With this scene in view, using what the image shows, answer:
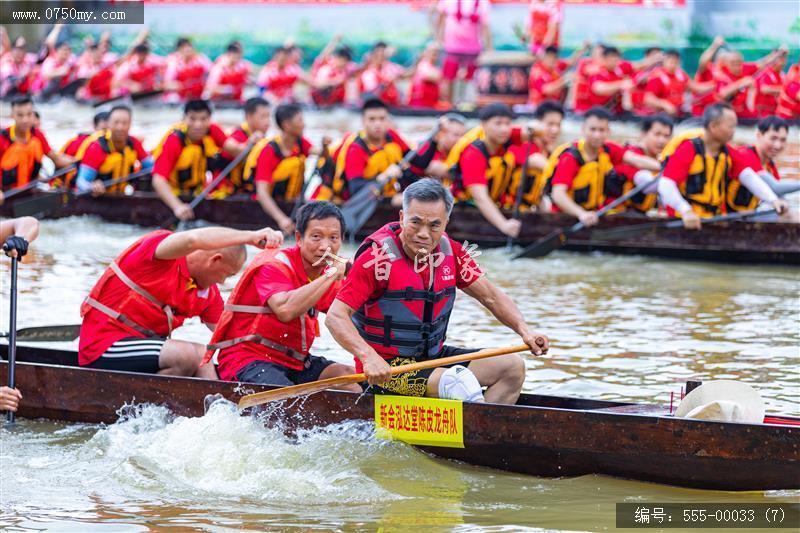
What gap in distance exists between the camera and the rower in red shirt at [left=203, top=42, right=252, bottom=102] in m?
23.7

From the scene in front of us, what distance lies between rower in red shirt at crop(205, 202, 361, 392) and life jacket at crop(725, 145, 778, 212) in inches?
203

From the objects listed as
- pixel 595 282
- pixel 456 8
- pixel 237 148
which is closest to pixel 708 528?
pixel 595 282

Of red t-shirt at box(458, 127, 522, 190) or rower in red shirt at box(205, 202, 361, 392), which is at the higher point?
red t-shirt at box(458, 127, 522, 190)

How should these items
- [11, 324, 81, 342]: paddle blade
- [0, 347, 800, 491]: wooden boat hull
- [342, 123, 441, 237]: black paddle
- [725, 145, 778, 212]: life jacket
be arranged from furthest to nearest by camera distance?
[342, 123, 441, 237]: black paddle → [725, 145, 778, 212]: life jacket → [11, 324, 81, 342]: paddle blade → [0, 347, 800, 491]: wooden boat hull

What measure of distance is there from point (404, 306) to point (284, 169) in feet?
20.1

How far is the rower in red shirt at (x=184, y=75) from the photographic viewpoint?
23.8 metres

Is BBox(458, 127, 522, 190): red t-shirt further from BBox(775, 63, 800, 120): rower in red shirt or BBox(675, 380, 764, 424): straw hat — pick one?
BBox(775, 63, 800, 120): rower in red shirt

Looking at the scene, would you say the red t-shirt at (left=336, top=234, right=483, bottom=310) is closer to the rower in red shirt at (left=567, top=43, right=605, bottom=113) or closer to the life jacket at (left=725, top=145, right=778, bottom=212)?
the life jacket at (left=725, top=145, right=778, bottom=212)

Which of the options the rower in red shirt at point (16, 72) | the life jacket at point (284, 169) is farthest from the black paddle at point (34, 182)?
the rower in red shirt at point (16, 72)

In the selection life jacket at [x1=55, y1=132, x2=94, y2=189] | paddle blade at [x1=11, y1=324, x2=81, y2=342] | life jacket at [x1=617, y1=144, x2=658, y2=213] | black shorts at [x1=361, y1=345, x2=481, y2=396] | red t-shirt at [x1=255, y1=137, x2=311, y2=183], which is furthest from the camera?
life jacket at [x1=55, y1=132, x2=94, y2=189]

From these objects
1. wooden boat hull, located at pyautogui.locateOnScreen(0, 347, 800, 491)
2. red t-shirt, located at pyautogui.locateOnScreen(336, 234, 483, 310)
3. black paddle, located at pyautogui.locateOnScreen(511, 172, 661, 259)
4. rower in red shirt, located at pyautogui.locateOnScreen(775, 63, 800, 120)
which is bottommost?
wooden boat hull, located at pyautogui.locateOnScreen(0, 347, 800, 491)

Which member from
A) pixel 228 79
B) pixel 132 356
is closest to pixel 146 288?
pixel 132 356

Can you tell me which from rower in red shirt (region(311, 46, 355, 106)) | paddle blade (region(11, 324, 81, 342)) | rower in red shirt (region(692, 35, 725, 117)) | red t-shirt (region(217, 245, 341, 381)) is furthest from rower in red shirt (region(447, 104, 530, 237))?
rower in red shirt (region(311, 46, 355, 106))

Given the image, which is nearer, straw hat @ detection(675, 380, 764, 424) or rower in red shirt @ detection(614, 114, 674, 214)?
straw hat @ detection(675, 380, 764, 424)
